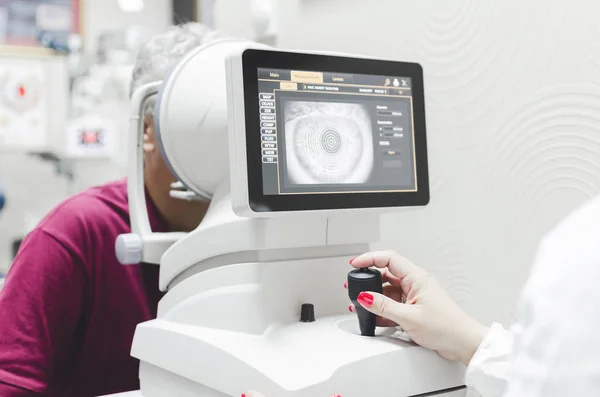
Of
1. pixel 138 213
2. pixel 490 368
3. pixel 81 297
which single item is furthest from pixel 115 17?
pixel 490 368

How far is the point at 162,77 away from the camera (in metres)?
1.17

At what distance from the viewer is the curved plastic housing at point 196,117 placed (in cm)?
86

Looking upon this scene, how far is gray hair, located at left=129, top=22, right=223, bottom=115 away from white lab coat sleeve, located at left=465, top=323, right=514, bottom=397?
75cm

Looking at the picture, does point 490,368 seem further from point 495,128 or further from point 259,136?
point 495,128

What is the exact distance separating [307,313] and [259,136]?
0.24 meters

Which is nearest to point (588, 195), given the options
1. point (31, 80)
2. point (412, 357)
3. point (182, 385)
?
point (412, 357)

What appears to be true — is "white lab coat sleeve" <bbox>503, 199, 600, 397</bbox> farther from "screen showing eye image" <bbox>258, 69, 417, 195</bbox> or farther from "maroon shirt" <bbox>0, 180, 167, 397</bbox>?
"maroon shirt" <bbox>0, 180, 167, 397</bbox>

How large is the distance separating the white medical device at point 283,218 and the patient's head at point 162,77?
10.1 inches

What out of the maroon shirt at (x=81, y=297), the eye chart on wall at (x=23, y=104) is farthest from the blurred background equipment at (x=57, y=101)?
the maroon shirt at (x=81, y=297)

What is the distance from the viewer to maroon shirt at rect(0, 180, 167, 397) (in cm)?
105

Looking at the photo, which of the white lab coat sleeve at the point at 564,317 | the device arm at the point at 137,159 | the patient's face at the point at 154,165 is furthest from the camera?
the patient's face at the point at 154,165

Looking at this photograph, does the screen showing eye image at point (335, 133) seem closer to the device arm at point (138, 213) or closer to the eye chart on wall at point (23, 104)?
the device arm at point (138, 213)

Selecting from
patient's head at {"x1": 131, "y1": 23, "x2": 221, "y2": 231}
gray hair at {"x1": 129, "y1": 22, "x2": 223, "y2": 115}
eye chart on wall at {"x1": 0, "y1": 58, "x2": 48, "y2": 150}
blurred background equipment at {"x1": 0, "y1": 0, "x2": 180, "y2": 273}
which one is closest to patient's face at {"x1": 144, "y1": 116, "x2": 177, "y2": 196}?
patient's head at {"x1": 131, "y1": 23, "x2": 221, "y2": 231}

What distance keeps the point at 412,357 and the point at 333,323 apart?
4.6 inches
